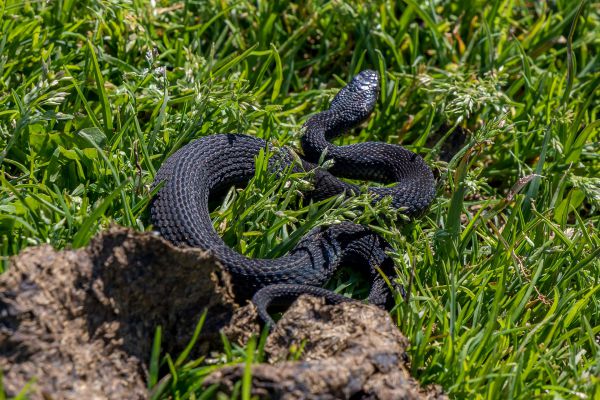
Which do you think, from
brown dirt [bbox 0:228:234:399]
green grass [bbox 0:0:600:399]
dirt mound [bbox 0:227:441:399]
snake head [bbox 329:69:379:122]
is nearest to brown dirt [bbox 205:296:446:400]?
dirt mound [bbox 0:227:441:399]

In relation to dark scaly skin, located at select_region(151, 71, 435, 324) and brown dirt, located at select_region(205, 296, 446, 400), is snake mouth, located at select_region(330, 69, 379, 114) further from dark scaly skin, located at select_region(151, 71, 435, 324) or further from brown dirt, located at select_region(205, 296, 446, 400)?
brown dirt, located at select_region(205, 296, 446, 400)

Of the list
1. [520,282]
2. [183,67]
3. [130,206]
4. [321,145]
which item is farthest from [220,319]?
[183,67]

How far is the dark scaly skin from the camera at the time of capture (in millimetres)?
4273

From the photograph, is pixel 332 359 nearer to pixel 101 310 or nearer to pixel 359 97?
pixel 101 310

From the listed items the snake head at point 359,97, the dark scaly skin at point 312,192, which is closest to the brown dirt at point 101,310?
the dark scaly skin at point 312,192

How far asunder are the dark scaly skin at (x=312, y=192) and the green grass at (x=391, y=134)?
0.40 ft

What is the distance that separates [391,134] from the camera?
596cm

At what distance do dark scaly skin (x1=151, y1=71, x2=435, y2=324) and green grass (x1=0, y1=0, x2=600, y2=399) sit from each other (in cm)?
12

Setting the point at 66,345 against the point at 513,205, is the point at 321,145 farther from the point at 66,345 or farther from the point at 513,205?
the point at 66,345

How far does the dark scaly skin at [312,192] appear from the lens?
4.27m

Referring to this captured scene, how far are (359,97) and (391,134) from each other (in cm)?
44

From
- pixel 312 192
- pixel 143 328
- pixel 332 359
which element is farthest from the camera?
pixel 312 192

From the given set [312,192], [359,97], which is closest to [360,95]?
[359,97]

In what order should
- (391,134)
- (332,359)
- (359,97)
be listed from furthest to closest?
1. (391,134)
2. (359,97)
3. (332,359)
